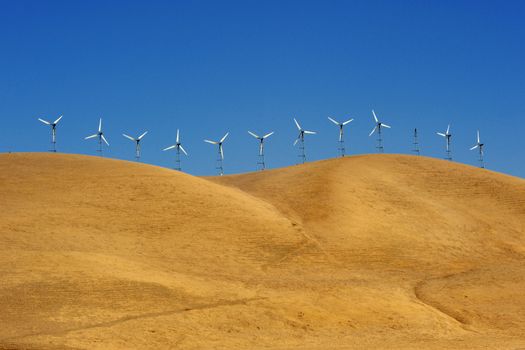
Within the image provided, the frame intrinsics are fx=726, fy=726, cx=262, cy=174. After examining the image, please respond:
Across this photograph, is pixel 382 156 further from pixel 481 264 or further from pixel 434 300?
pixel 434 300

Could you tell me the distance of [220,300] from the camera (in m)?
36.4

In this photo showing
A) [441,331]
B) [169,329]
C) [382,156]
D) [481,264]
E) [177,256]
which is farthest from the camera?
[382,156]

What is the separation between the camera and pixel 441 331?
35.5 m

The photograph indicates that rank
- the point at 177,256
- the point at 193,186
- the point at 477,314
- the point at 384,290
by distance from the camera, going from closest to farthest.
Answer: the point at 477,314
the point at 384,290
the point at 177,256
the point at 193,186

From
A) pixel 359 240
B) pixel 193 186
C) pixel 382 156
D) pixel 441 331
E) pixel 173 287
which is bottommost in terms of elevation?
pixel 441 331

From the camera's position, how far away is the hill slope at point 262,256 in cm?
3266

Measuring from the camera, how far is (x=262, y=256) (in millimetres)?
47688

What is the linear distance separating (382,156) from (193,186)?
27.7m

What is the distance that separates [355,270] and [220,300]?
13566 millimetres

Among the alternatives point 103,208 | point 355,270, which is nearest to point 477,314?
point 355,270

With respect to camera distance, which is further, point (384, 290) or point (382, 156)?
point (382, 156)

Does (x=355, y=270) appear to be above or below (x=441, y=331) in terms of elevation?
above

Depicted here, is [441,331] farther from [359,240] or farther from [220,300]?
[359,240]

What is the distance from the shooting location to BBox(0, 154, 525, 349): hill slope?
107 feet
